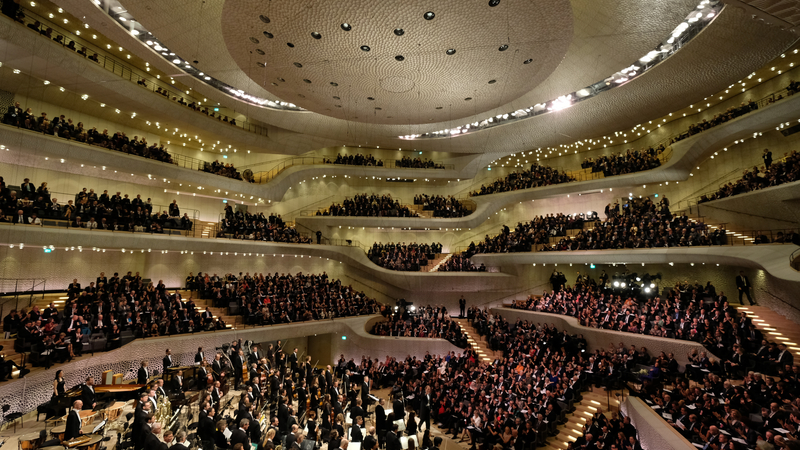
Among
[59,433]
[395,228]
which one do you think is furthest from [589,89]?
[59,433]

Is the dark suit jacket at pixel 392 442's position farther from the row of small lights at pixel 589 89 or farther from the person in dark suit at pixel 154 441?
the row of small lights at pixel 589 89

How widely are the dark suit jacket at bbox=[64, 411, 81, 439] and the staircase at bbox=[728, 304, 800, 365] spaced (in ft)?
52.0

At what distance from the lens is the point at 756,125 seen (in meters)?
15.4

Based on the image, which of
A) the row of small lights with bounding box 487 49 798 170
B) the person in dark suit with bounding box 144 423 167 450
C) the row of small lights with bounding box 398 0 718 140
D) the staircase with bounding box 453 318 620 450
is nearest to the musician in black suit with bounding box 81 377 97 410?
the person in dark suit with bounding box 144 423 167 450

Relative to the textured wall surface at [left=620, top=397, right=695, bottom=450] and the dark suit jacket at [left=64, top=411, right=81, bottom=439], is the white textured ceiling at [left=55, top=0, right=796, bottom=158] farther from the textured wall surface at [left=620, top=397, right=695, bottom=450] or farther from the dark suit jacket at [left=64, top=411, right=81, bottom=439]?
the textured wall surface at [left=620, top=397, right=695, bottom=450]

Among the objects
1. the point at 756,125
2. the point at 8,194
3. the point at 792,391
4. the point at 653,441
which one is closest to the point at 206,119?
the point at 8,194

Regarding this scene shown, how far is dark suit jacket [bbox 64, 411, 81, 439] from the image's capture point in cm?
672

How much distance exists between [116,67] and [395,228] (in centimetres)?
1688

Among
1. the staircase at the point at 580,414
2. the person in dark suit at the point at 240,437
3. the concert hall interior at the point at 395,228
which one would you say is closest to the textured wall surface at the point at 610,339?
the concert hall interior at the point at 395,228

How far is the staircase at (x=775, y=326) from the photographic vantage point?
10.8m

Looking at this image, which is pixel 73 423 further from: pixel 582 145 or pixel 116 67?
pixel 582 145

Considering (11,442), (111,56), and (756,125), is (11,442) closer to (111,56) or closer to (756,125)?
(111,56)

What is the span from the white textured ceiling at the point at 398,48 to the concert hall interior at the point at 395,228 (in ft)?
0.24

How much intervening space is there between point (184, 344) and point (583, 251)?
16.9m
